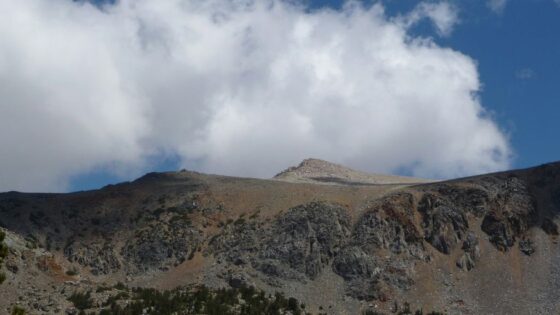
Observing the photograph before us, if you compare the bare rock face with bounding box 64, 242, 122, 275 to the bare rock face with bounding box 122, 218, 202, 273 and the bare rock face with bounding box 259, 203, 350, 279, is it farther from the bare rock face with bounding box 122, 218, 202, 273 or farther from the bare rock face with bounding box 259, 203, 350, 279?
the bare rock face with bounding box 259, 203, 350, 279

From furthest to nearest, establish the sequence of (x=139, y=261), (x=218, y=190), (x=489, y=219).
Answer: (x=218, y=190) < (x=489, y=219) < (x=139, y=261)

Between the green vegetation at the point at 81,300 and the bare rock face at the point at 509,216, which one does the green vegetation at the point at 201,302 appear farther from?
the bare rock face at the point at 509,216

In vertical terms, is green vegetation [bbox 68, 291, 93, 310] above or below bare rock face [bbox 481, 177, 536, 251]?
below

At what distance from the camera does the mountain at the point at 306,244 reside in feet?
366

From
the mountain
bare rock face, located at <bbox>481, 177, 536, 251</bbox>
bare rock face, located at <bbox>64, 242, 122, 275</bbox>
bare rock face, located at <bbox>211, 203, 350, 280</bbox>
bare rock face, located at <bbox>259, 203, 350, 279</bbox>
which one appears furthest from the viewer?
bare rock face, located at <bbox>481, 177, 536, 251</bbox>

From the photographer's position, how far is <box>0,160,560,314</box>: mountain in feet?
366

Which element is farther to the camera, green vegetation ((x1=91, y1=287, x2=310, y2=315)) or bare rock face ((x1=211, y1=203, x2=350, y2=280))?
bare rock face ((x1=211, y1=203, x2=350, y2=280))

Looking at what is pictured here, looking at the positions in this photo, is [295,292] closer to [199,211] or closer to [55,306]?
[199,211]

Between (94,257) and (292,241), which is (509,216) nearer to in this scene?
(292,241)

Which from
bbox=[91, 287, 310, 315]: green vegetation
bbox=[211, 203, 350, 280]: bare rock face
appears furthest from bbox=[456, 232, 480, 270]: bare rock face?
bbox=[91, 287, 310, 315]: green vegetation

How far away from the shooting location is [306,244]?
411 feet

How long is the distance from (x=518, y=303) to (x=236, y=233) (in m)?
51.3

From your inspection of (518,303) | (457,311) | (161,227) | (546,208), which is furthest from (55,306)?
(546,208)

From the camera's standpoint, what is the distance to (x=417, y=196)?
136 m
